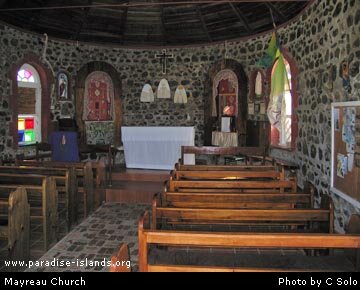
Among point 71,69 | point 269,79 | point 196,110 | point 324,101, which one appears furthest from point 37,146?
point 324,101

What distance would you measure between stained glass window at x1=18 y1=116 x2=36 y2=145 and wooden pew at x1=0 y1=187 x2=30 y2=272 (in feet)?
19.6

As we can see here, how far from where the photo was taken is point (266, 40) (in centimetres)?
989

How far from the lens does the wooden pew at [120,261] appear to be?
2.11 m

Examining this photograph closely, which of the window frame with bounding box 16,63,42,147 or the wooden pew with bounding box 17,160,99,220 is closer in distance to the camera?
the wooden pew with bounding box 17,160,99,220

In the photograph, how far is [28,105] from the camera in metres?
10.1

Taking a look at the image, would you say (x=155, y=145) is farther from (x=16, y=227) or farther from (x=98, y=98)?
(x=16, y=227)

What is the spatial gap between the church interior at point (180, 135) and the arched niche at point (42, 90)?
0.04m

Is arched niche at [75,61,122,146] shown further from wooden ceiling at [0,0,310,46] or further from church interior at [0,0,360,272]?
wooden ceiling at [0,0,310,46]

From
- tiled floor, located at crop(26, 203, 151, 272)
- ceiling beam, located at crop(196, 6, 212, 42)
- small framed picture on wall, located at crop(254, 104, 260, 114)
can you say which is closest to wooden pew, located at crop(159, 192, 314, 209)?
tiled floor, located at crop(26, 203, 151, 272)

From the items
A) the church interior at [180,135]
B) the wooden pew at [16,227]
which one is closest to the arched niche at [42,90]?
the church interior at [180,135]

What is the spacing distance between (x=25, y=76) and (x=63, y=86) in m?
1.18

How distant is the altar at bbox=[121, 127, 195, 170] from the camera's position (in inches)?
376
